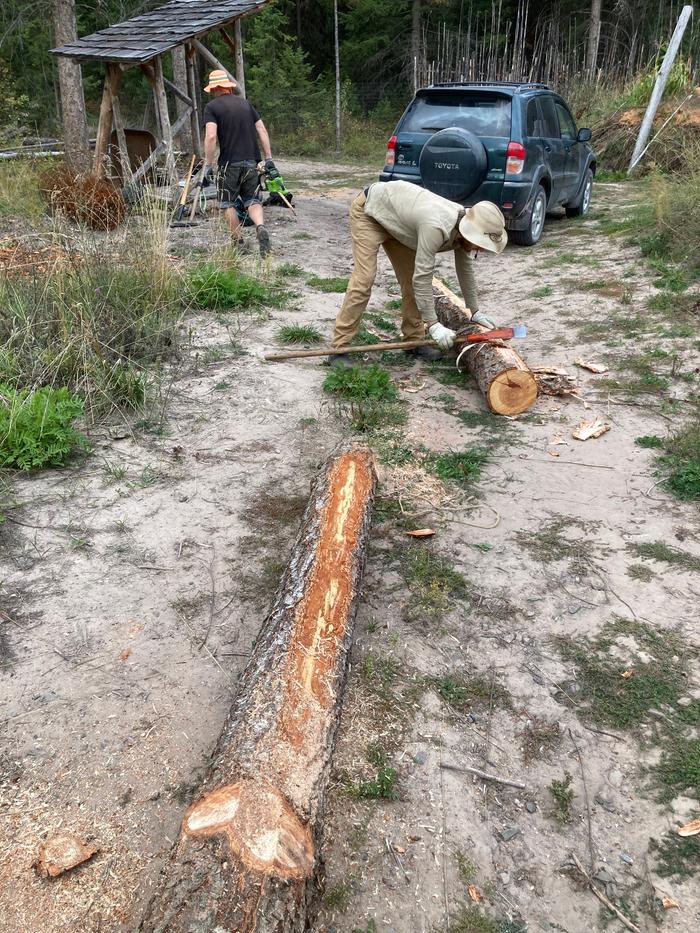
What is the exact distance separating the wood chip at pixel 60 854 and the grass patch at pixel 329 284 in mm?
6282

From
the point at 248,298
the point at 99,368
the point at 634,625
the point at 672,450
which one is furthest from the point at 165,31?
the point at 634,625

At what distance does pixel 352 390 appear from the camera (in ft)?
17.0

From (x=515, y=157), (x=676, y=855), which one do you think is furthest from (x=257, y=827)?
(x=515, y=157)

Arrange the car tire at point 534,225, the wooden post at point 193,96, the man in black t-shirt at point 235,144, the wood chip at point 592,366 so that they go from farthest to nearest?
the wooden post at point 193,96, the car tire at point 534,225, the man in black t-shirt at point 235,144, the wood chip at point 592,366

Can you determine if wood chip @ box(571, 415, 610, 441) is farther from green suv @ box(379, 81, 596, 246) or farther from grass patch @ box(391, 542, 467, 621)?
green suv @ box(379, 81, 596, 246)

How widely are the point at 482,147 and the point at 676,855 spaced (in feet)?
24.6

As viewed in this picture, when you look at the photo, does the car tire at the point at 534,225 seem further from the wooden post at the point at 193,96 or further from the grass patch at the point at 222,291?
the wooden post at the point at 193,96

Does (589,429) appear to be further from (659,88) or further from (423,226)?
(659,88)

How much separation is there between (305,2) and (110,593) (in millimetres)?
28675

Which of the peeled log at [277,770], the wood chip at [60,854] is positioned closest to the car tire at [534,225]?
the peeled log at [277,770]

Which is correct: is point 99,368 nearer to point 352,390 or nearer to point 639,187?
point 352,390

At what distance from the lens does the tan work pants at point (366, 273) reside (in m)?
5.37

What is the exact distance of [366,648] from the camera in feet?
9.82

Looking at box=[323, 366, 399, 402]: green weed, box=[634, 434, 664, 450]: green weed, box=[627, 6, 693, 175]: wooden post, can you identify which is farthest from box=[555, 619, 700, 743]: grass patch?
box=[627, 6, 693, 175]: wooden post
